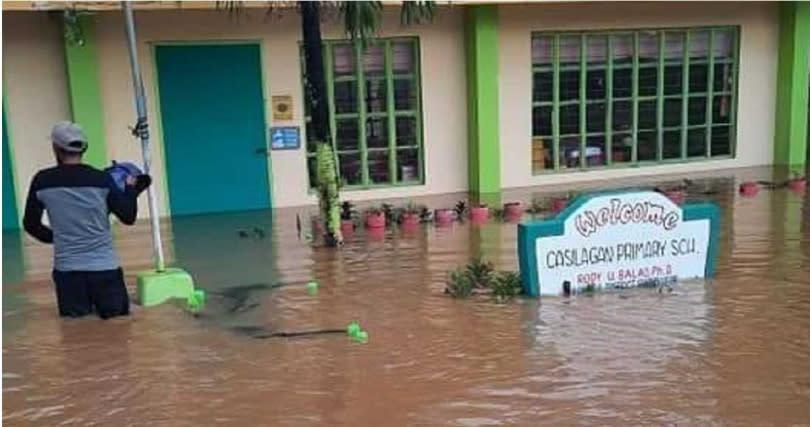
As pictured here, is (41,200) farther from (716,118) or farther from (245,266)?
(716,118)

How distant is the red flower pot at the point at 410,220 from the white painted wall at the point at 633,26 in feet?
10.7

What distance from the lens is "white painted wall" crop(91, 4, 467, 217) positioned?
11164 millimetres

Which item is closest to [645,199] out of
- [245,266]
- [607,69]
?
[245,266]

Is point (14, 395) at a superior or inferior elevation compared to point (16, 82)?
inferior

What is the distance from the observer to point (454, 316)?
6.16 metres

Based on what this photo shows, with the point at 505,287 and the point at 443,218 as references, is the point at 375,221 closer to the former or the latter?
the point at 443,218

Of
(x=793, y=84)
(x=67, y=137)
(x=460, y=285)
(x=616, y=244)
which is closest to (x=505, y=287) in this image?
(x=460, y=285)

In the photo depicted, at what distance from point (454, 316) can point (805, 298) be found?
2.56 m

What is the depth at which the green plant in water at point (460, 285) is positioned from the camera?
6707 mm

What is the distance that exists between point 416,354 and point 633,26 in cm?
940

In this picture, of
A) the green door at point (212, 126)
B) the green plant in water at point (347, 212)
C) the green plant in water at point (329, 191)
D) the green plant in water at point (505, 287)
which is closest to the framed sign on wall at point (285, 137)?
the green door at point (212, 126)

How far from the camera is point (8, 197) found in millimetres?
10859

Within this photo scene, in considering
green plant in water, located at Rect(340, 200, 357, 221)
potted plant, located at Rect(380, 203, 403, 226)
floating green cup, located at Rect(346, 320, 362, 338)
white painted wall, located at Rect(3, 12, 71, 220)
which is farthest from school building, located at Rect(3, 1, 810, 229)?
floating green cup, located at Rect(346, 320, 362, 338)

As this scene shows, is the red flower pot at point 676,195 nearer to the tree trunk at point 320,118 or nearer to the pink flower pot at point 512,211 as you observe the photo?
the pink flower pot at point 512,211
